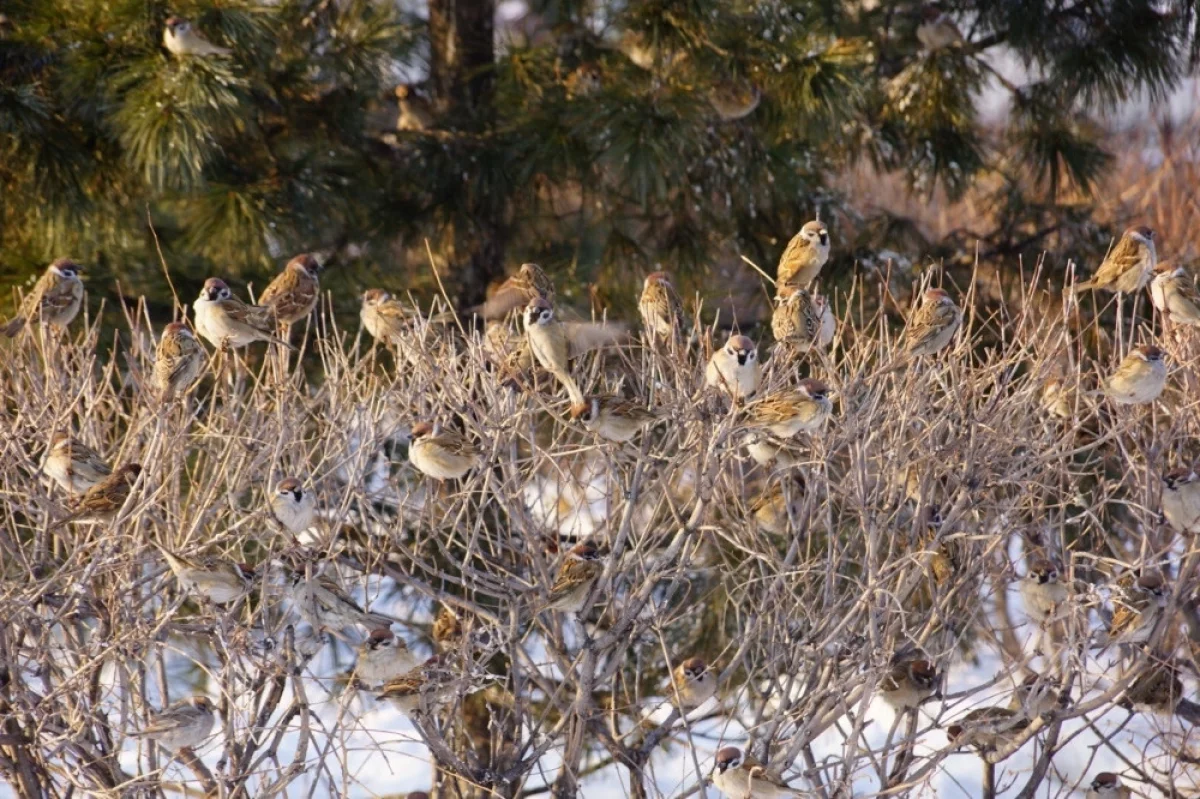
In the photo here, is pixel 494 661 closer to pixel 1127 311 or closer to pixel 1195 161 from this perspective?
pixel 1127 311

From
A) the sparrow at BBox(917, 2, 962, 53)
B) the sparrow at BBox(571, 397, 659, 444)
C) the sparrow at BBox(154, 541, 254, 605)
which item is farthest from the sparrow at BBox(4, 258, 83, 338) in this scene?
the sparrow at BBox(917, 2, 962, 53)

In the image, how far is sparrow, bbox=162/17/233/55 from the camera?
599 cm

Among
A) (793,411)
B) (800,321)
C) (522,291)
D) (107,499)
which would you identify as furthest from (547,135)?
(107,499)

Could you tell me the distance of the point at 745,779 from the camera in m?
4.40

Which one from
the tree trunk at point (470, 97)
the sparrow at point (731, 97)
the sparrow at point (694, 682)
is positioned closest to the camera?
the sparrow at point (694, 682)

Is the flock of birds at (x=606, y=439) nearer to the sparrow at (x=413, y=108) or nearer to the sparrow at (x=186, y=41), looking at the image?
the sparrow at (x=186, y=41)

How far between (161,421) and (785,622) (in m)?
1.78

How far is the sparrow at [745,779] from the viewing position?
4.31 meters

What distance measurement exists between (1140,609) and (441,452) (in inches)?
86.8

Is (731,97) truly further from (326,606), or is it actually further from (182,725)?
(182,725)

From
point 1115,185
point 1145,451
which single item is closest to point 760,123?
point 1145,451

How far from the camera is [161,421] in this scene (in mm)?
3924

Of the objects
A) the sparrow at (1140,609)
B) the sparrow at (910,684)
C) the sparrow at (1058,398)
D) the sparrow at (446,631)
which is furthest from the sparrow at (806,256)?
the sparrow at (446,631)

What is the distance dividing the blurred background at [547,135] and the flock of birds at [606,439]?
1311mm
